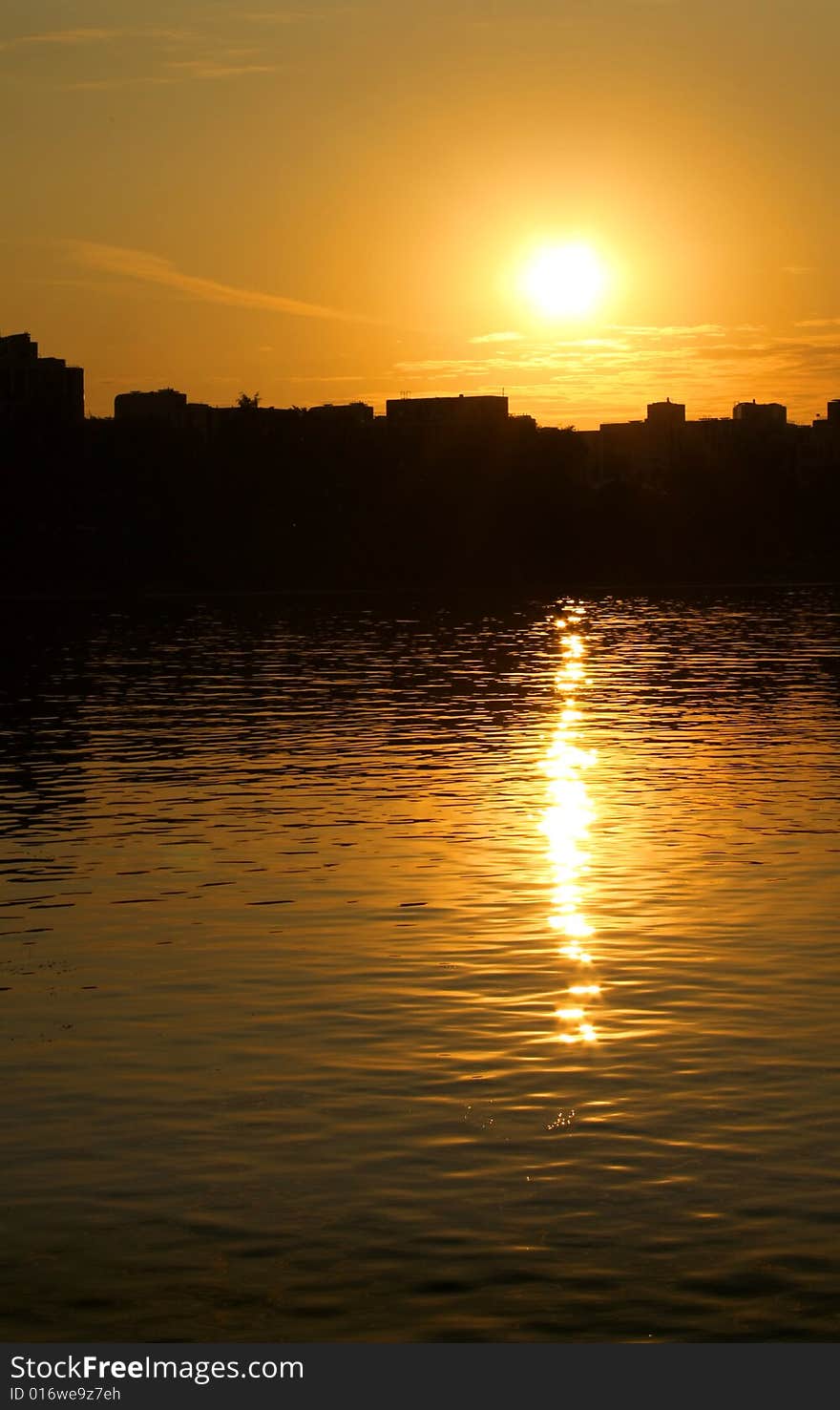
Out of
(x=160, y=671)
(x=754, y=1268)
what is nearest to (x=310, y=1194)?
(x=754, y=1268)

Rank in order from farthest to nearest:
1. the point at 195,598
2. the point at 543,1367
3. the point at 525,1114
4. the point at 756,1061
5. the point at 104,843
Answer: the point at 195,598, the point at 104,843, the point at 756,1061, the point at 525,1114, the point at 543,1367

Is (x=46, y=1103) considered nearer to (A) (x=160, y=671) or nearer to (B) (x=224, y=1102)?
(B) (x=224, y=1102)

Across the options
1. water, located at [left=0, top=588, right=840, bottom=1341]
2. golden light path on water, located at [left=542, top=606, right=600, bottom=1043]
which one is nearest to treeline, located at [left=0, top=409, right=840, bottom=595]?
golden light path on water, located at [left=542, top=606, right=600, bottom=1043]

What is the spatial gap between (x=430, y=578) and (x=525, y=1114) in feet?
567

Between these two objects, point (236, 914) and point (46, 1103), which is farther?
point (236, 914)

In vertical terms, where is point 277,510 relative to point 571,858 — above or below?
below

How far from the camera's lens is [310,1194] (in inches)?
557

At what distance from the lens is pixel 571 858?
2911 cm

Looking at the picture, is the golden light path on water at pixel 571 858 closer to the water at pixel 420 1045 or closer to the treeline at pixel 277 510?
the water at pixel 420 1045

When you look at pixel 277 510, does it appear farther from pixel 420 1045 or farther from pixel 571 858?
pixel 420 1045

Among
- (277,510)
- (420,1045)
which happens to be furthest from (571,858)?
(277,510)

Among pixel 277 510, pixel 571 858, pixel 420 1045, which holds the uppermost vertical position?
pixel 420 1045

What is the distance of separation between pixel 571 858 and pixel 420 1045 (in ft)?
36.8

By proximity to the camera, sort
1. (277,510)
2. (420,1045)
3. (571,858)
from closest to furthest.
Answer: (420,1045)
(571,858)
(277,510)
